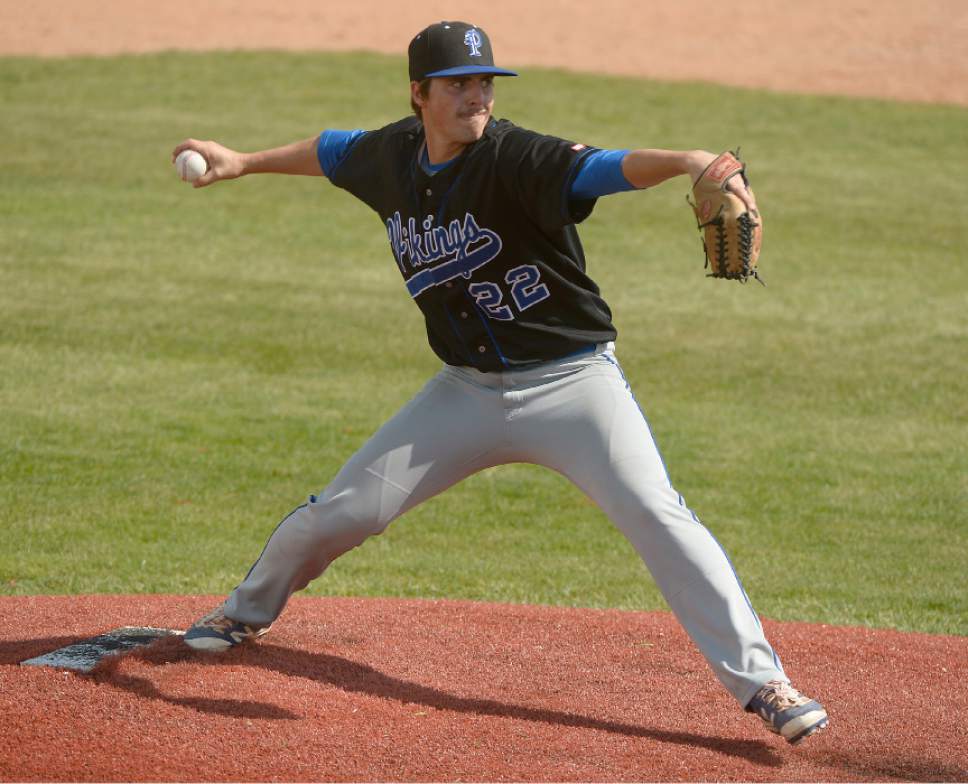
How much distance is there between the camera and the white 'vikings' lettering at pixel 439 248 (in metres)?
4.25

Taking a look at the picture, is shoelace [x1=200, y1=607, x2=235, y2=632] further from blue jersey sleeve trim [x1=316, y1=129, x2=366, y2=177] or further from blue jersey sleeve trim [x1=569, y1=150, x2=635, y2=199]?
blue jersey sleeve trim [x1=569, y1=150, x2=635, y2=199]

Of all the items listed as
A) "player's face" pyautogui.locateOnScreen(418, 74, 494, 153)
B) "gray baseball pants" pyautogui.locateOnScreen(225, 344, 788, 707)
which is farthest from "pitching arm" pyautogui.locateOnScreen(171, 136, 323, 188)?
"gray baseball pants" pyautogui.locateOnScreen(225, 344, 788, 707)

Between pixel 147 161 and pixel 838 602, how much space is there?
11.6 metres

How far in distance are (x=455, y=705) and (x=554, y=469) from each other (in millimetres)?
798

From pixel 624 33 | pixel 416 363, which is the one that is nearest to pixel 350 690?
pixel 416 363

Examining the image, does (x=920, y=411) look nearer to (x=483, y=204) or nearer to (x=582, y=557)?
(x=582, y=557)

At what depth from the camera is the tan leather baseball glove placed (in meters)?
3.69

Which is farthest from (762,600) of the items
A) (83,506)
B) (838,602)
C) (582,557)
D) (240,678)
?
(83,506)

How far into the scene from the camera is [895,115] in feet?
65.5

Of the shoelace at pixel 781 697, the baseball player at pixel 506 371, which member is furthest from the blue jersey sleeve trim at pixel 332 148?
the shoelace at pixel 781 697

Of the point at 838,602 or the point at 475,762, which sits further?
the point at 838,602

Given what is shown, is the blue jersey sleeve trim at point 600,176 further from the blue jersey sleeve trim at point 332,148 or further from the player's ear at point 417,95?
the blue jersey sleeve trim at point 332,148

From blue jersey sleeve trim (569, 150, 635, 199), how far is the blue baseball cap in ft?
1.48

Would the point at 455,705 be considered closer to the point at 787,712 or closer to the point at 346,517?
the point at 346,517
